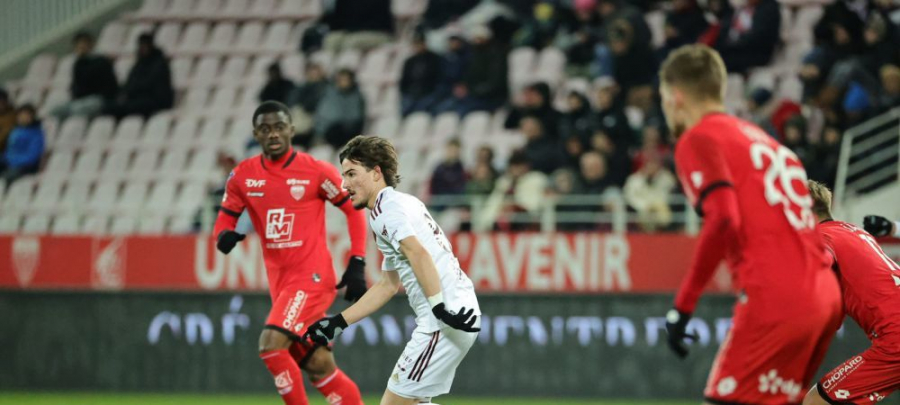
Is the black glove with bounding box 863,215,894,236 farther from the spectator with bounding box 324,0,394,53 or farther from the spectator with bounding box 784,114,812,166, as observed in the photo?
the spectator with bounding box 324,0,394,53

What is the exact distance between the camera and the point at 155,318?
13.6 metres

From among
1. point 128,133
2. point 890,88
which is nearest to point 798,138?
point 890,88

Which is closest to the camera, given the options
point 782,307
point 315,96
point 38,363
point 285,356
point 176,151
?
point 782,307

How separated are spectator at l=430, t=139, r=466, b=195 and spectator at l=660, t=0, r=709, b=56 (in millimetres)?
3104

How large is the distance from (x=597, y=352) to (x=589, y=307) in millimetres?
478

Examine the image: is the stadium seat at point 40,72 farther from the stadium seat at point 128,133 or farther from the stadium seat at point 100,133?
the stadium seat at point 128,133

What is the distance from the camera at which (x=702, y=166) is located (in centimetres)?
487

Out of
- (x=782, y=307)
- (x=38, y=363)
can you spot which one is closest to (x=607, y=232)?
(x=38, y=363)

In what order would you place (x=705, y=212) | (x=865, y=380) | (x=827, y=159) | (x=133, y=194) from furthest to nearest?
1. (x=133, y=194)
2. (x=827, y=159)
3. (x=865, y=380)
4. (x=705, y=212)

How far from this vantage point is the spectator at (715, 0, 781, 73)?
15.1 metres

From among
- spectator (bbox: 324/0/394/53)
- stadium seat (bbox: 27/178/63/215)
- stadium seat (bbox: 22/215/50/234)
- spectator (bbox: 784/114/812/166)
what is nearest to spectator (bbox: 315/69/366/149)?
spectator (bbox: 324/0/394/53)

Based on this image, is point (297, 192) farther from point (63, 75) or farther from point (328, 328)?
point (63, 75)

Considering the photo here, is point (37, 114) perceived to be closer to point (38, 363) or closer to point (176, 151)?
point (176, 151)

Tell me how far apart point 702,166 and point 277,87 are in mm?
12388
